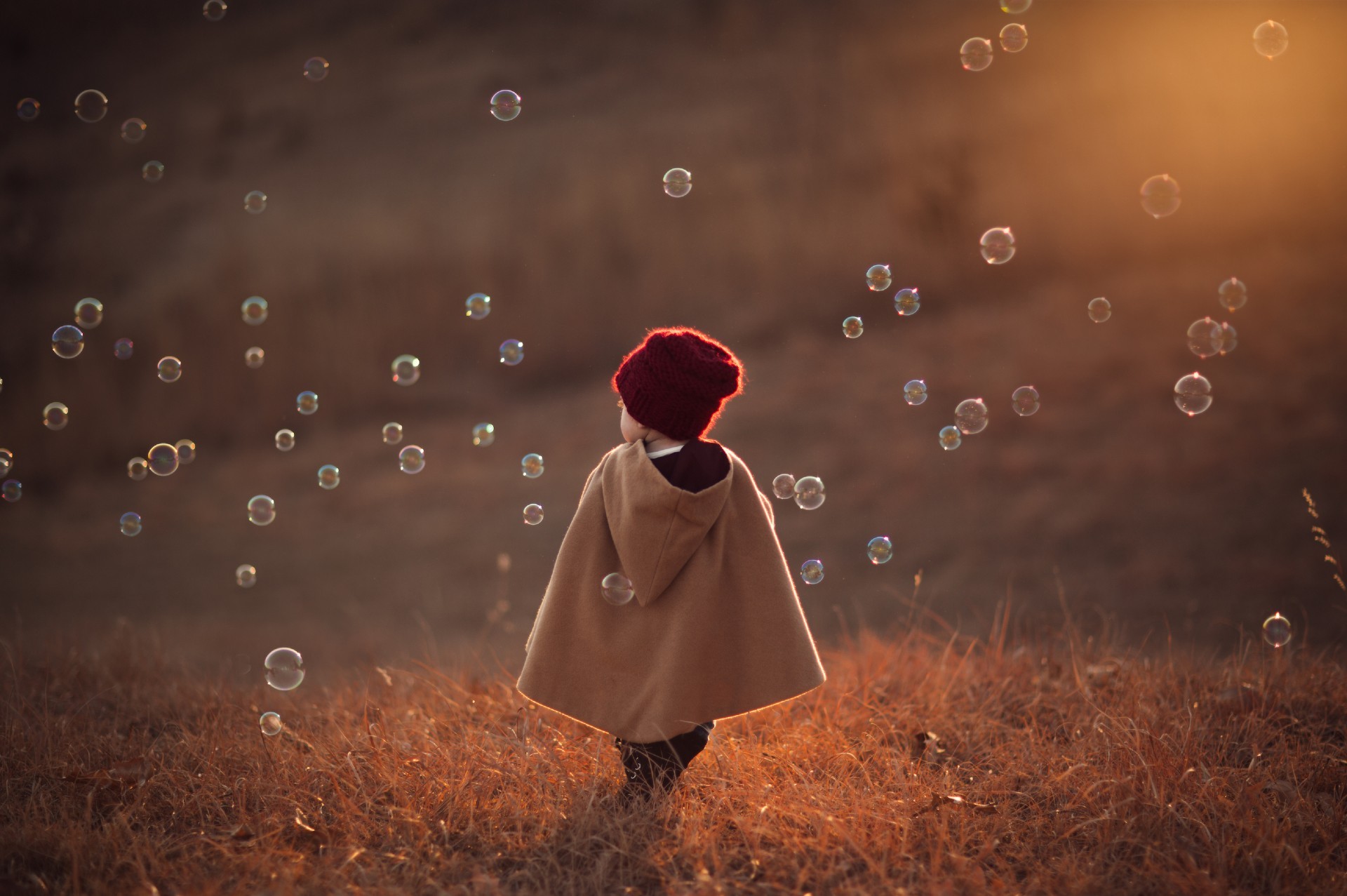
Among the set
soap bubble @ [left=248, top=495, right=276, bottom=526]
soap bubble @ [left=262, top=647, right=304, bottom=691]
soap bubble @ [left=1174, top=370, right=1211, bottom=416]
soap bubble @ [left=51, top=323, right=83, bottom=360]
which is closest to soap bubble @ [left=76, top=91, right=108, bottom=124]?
soap bubble @ [left=51, top=323, right=83, bottom=360]

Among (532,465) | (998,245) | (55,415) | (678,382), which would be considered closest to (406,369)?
(532,465)

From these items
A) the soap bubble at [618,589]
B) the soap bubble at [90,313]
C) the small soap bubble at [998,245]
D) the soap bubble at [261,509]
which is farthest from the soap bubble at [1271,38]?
the soap bubble at [90,313]

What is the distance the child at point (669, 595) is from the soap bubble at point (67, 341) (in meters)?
3.24

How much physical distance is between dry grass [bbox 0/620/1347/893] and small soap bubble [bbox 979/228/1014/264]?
1.99 meters

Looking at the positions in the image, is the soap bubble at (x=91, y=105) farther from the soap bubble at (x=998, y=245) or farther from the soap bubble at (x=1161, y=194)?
the soap bubble at (x=1161, y=194)

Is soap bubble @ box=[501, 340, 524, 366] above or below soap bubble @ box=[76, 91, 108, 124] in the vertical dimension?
below

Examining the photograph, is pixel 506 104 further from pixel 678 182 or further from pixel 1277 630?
pixel 1277 630

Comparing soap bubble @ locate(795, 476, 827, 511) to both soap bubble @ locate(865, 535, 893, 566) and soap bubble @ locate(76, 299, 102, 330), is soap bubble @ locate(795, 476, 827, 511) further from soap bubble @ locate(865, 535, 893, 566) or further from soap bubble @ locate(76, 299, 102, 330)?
soap bubble @ locate(76, 299, 102, 330)

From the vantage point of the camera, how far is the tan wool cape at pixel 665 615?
11.1 feet

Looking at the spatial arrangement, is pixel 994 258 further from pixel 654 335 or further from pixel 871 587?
pixel 871 587

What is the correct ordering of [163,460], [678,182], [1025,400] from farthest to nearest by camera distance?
[1025,400]
[678,182]
[163,460]

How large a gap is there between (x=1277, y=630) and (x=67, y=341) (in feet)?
19.5

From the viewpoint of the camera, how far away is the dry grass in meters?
3.07

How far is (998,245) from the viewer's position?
5285mm
